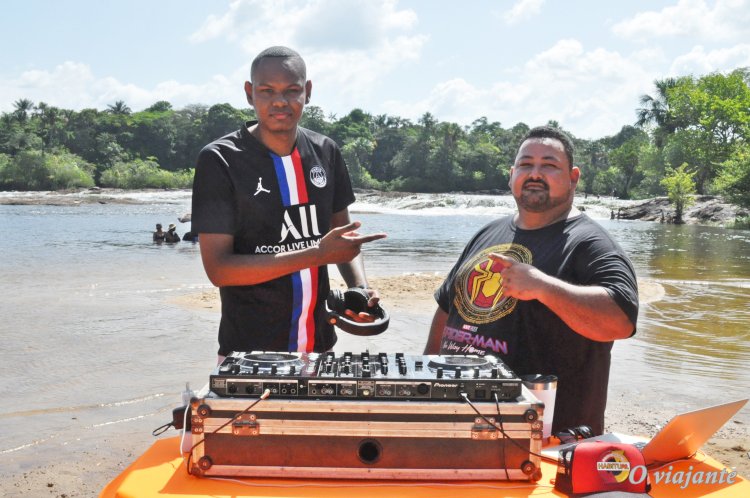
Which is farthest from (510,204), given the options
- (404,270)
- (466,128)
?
(466,128)

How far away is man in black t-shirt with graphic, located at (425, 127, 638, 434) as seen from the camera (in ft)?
9.45

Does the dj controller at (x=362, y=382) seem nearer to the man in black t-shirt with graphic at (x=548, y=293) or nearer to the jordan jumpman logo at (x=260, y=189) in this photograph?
the man in black t-shirt with graphic at (x=548, y=293)

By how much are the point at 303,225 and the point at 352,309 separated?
55 cm

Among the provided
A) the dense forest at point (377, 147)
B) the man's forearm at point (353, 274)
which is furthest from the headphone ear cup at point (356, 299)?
the dense forest at point (377, 147)

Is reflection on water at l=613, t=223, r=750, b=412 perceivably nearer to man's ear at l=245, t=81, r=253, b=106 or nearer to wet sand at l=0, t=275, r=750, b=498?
wet sand at l=0, t=275, r=750, b=498

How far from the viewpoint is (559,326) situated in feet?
10.4

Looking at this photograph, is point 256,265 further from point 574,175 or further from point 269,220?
point 574,175

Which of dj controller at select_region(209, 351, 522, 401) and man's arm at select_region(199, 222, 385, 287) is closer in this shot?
dj controller at select_region(209, 351, 522, 401)

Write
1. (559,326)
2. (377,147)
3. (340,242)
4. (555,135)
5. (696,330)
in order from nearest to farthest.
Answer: (340,242) → (559,326) → (555,135) → (696,330) → (377,147)

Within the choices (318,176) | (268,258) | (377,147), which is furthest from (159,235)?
(377,147)

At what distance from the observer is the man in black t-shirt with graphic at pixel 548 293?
113 inches

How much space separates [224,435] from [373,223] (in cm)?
4964

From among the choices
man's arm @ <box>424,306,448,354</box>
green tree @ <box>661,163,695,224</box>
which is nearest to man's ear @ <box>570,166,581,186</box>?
man's arm @ <box>424,306,448,354</box>

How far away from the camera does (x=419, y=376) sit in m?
2.18
